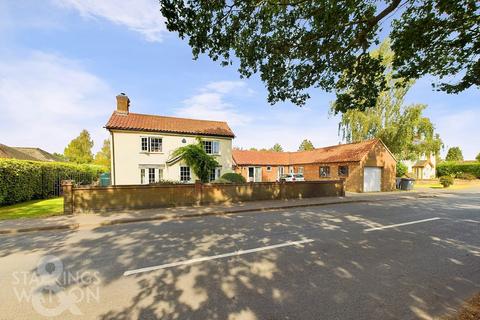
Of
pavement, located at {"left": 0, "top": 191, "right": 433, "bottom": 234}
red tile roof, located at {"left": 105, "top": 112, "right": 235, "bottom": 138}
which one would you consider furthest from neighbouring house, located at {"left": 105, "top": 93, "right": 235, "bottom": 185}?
pavement, located at {"left": 0, "top": 191, "right": 433, "bottom": 234}

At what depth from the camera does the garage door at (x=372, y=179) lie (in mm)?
23344

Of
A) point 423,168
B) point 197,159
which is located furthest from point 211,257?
point 423,168

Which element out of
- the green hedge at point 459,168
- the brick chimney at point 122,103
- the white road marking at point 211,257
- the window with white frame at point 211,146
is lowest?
the white road marking at point 211,257

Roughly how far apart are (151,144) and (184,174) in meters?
3.96

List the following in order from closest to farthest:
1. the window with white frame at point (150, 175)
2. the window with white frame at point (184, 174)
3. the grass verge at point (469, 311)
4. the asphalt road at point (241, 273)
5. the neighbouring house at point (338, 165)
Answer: the grass verge at point (469, 311)
the asphalt road at point (241, 273)
the window with white frame at point (150, 175)
the window with white frame at point (184, 174)
the neighbouring house at point (338, 165)

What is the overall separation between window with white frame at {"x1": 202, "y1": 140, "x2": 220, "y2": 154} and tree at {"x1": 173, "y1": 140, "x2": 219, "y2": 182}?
1.50 meters

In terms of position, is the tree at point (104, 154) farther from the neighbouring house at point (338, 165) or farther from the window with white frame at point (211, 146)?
the window with white frame at point (211, 146)

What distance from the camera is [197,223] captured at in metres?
9.09

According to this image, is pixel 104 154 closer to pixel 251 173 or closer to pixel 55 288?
pixel 251 173

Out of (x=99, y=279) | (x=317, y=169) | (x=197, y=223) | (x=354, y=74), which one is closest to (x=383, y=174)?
(x=317, y=169)

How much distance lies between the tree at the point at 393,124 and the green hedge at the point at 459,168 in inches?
761

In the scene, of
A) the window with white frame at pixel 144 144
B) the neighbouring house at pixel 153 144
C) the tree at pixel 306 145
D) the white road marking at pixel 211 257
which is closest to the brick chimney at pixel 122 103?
the neighbouring house at pixel 153 144

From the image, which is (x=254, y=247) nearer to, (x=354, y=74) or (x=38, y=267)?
(x=38, y=267)

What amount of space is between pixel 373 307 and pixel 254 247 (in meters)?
3.11
